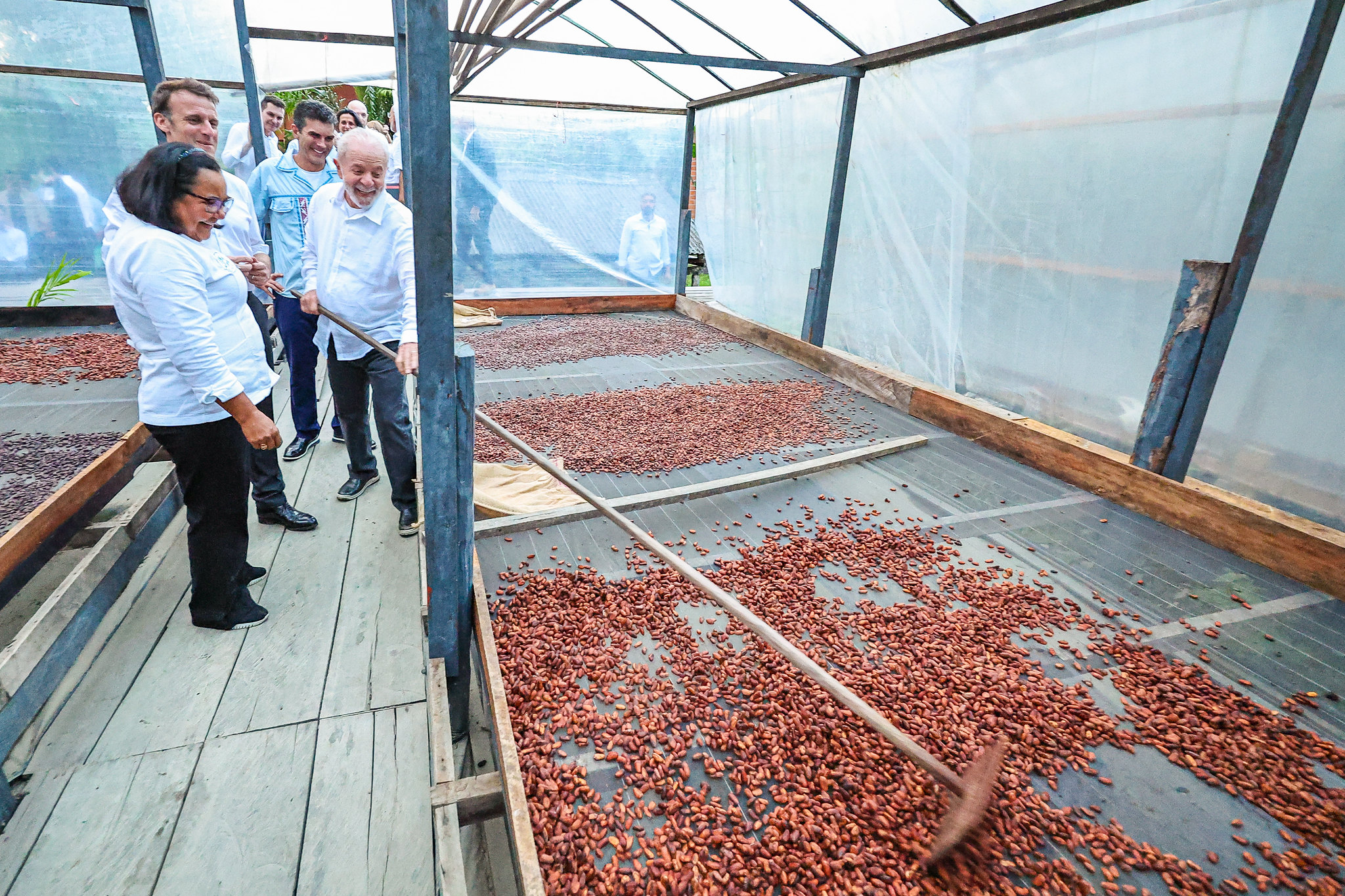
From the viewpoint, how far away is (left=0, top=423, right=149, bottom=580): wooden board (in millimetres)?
2580

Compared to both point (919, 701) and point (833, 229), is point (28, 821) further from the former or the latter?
point (833, 229)

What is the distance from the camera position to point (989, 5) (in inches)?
164

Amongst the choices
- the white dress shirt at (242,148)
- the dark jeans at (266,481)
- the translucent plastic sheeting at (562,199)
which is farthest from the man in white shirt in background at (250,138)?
the dark jeans at (266,481)

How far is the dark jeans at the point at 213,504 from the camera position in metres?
2.34

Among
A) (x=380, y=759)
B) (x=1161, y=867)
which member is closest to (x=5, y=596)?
(x=380, y=759)

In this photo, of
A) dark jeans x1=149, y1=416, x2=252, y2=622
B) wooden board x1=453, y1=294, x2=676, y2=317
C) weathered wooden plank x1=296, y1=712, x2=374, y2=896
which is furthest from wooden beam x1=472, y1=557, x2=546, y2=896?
wooden board x1=453, y1=294, x2=676, y2=317

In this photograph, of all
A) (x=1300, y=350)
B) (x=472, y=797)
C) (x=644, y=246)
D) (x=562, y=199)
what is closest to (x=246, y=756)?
(x=472, y=797)

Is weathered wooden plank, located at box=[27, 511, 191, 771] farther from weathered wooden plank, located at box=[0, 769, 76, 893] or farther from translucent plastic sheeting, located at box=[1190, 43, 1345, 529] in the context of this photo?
translucent plastic sheeting, located at box=[1190, 43, 1345, 529]

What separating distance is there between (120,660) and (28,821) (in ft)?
2.26

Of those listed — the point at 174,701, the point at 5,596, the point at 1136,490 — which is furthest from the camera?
the point at 1136,490

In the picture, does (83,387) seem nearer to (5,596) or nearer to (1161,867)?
(5,596)

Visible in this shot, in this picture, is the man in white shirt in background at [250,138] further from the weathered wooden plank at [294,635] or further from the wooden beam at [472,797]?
the wooden beam at [472,797]

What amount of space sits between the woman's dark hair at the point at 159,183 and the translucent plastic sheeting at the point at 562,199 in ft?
18.3

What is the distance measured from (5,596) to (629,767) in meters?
2.62
